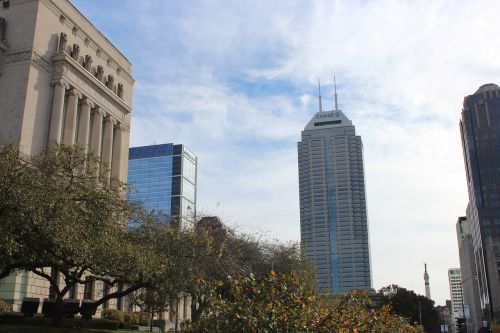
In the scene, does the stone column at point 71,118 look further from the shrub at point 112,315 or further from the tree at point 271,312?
the tree at point 271,312

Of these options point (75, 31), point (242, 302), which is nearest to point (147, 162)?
point (75, 31)

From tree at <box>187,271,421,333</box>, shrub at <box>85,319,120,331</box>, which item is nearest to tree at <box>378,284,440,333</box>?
shrub at <box>85,319,120,331</box>

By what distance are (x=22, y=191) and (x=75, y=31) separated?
41.7 m

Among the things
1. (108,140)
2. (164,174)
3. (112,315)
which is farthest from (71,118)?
(164,174)

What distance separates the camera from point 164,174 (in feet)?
579

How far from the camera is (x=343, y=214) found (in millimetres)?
188375

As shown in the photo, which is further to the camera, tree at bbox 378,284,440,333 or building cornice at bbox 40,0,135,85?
tree at bbox 378,284,440,333

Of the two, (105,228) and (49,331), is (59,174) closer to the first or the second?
(105,228)

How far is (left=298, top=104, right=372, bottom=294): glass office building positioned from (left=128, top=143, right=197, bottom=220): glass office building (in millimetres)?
44843

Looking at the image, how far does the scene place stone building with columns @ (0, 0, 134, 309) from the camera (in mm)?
48406

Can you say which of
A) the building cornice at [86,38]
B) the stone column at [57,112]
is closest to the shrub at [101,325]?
the stone column at [57,112]

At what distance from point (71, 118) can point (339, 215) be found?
480 ft

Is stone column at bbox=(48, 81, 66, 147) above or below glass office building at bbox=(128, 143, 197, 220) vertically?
below

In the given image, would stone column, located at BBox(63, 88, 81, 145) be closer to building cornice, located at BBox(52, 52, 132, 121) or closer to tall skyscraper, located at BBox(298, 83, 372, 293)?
building cornice, located at BBox(52, 52, 132, 121)
